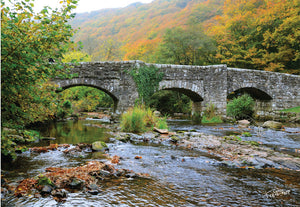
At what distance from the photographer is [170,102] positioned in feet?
69.3

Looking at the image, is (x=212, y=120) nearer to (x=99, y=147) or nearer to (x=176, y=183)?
(x=99, y=147)

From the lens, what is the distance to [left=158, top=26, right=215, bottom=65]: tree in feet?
71.1

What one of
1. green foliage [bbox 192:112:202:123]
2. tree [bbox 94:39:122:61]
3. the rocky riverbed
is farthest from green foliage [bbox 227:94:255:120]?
tree [bbox 94:39:122:61]

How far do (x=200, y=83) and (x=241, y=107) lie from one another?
9.51 feet

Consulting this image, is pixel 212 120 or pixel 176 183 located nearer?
pixel 176 183

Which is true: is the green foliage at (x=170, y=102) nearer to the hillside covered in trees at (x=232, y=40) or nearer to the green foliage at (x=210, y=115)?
the hillside covered in trees at (x=232, y=40)

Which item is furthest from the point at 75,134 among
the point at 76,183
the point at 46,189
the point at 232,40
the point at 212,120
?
the point at 232,40

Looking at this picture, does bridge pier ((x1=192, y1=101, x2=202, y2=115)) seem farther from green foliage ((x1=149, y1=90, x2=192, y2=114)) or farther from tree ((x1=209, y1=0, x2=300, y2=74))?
tree ((x1=209, y1=0, x2=300, y2=74))

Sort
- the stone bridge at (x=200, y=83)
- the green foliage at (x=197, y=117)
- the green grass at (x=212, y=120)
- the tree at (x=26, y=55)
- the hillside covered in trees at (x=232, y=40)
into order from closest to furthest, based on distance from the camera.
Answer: the tree at (x=26, y=55) < the stone bridge at (x=200, y=83) < the green grass at (x=212, y=120) < the green foliage at (x=197, y=117) < the hillside covered in trees at (x=232, y=40)

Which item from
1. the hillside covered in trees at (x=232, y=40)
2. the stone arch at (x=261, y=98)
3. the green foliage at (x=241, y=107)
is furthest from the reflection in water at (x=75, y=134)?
the stone arch at (x=261, y=98)

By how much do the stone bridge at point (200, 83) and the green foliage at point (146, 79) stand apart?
0.22m

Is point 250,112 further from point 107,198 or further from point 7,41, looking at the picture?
point 7,41

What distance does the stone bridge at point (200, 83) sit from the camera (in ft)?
34.8

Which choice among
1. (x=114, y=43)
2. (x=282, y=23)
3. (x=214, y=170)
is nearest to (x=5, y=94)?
(x=214, y=170)
